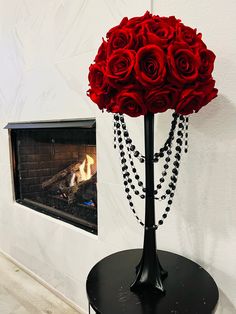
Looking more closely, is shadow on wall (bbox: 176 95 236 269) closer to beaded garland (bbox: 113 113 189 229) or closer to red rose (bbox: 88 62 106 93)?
beaded garland (bbox: 113 113 189 229)

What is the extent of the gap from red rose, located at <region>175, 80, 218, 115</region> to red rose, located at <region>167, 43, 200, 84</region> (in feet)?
0.09

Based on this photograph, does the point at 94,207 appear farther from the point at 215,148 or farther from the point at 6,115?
the point at 6,115

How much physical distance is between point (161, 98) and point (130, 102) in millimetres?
72

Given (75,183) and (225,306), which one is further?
(75,183)

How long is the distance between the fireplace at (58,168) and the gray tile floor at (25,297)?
0.52 m

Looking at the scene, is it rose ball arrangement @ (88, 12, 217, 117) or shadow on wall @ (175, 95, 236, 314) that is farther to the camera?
shadow on wall @ (175, 95, 236, 314)

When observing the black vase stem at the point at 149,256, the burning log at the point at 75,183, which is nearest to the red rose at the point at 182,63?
the black vase stem at the point at 149,256

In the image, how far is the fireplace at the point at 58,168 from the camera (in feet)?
4.57

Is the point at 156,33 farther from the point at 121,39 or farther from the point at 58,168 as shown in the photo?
the point at 58,168

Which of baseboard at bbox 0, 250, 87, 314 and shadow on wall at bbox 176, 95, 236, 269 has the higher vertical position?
shadow on wall at bbox 176, 95, 236, 269

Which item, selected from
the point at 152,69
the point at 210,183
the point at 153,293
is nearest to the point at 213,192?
the point at 210,183

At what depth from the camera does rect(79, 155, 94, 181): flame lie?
56.6 inches

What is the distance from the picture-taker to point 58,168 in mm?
1629

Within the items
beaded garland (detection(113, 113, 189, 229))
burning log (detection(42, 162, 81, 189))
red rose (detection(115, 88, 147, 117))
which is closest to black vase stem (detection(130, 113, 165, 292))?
beaded garland (detection(113, 113, 189, 229))
